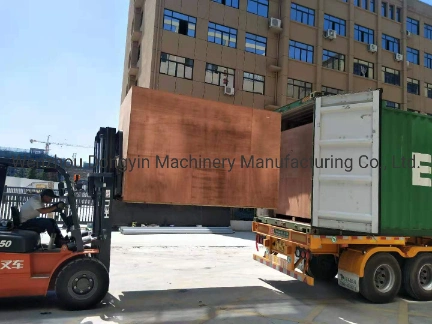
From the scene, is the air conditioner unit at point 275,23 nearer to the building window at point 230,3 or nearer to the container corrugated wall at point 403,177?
the building window at point 230,3

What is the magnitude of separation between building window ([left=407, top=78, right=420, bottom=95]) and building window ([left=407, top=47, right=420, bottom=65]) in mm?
1727

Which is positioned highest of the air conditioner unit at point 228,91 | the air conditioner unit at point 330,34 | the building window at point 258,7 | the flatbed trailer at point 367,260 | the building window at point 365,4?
the building window at point 365,4

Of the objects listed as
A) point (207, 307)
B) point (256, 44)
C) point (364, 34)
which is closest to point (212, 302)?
point (207, 307)

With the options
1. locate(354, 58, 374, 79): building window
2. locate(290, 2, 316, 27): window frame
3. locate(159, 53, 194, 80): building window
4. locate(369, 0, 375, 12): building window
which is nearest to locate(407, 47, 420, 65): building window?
locate(369, 0, 375, 12): building window

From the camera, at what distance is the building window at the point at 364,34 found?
26.0 metres

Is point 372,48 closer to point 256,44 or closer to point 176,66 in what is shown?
point 256,44

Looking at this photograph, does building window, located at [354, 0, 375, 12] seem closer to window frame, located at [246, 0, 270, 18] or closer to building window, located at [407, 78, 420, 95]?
building window, located at [407, 78, 420, 95]

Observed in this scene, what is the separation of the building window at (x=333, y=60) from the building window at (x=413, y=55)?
8402 millimetres

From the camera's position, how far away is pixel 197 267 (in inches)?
334

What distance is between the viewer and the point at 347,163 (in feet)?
18.6

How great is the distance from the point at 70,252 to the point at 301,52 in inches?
857

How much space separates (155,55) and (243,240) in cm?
1107

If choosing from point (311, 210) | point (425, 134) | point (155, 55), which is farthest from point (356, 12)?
point (311, 210)

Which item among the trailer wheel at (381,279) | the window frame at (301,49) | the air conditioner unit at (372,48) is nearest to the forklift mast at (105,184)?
the trailer wheel at (381,279)
